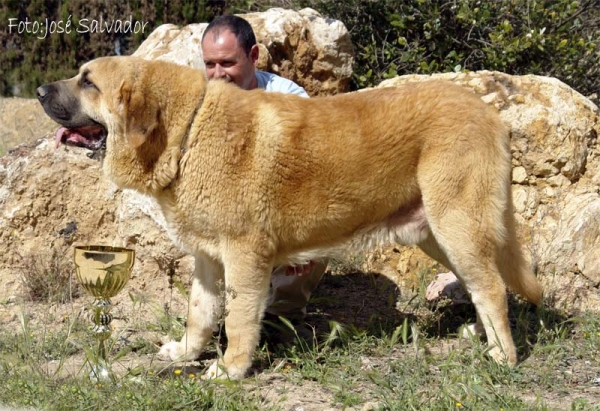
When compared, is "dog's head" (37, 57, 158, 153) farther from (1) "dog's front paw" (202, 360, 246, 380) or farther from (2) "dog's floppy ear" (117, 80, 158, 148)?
(1) "dog's front paw" (202, 360, 246, 380)

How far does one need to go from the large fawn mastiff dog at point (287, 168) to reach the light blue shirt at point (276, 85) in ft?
3.07

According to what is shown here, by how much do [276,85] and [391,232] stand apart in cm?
153

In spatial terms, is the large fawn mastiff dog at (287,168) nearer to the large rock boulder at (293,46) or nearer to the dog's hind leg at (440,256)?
the dog's hind leg at (440,256)

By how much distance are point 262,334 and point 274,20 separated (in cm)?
282

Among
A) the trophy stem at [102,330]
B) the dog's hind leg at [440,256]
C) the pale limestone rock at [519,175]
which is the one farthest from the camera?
the pale limestone rock at [519,175]

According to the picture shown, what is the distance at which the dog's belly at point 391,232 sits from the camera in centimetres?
443

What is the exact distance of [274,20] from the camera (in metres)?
6.41

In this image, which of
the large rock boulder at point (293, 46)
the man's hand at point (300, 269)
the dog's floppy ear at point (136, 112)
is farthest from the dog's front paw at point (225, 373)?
the large rock boulder at point (293, 46)

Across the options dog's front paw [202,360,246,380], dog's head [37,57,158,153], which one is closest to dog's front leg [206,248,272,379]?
dog's front paw [202,360,246,380]

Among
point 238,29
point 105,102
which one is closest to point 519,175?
point 238,29

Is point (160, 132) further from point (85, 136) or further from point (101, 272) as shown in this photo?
point (101, 272)

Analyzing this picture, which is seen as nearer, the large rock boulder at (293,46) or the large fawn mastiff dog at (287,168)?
the large fawn mastiff dog at (287,168)

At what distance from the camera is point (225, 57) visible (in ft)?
16.5

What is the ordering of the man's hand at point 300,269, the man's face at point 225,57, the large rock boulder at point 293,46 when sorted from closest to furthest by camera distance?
the man's hand at point 300,269 < the man's face at point 225,57 < the large rock boulder at point 293,46
